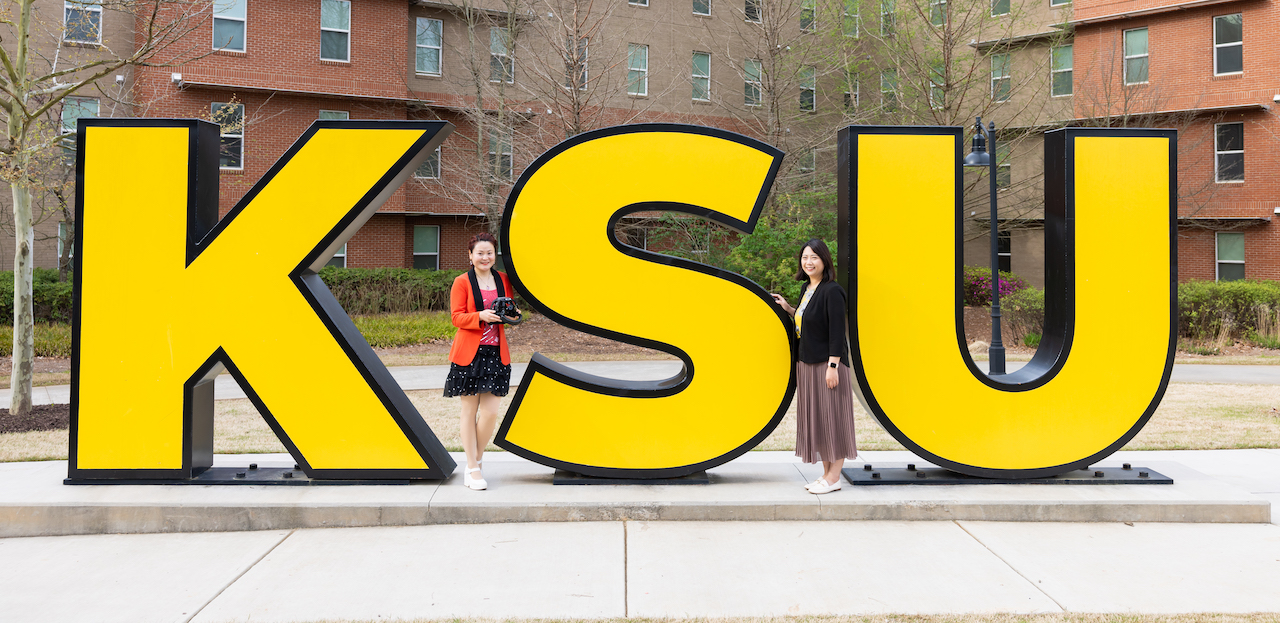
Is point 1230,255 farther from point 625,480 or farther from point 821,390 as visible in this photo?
point 625,480

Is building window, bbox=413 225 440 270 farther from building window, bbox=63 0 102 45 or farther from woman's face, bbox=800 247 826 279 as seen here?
woman's face, bbox=800 247 826 279

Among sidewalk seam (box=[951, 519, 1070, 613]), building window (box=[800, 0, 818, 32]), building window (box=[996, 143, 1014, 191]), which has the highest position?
building window (box=[800, 0, 818, 32])

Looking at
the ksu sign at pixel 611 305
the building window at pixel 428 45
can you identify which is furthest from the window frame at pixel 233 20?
the ksu sign at pixel 611 305

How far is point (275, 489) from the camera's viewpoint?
17.8 feet

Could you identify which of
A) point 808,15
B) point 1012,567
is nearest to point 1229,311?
point 808,15

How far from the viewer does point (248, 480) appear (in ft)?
18.2

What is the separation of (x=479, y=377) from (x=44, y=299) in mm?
17487

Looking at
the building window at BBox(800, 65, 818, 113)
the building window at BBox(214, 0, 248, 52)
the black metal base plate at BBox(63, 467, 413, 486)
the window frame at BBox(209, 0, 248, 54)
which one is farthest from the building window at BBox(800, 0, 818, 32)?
the black metal base plate at BBox(63, 467, 413, 486)

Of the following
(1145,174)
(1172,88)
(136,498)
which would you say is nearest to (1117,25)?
(1172,88)

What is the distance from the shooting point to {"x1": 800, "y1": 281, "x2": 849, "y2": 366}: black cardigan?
525 centimetres

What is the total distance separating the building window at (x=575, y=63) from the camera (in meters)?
18.4

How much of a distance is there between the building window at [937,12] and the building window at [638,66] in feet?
26.1

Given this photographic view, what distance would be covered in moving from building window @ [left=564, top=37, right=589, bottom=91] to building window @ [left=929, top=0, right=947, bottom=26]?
930 centimetres

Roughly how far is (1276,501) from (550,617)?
542 cm
